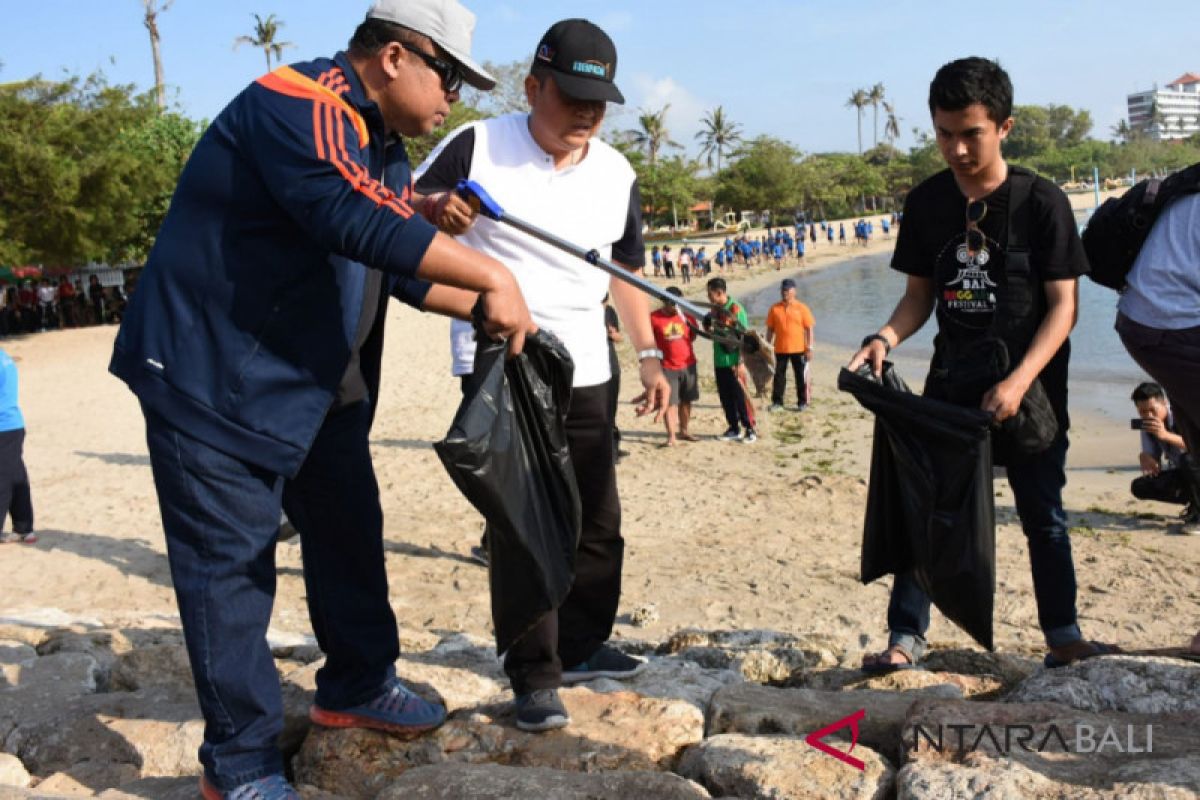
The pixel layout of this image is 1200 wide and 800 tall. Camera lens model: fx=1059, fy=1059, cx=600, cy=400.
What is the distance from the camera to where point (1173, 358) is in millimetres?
3256

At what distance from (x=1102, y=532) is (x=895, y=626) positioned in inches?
200

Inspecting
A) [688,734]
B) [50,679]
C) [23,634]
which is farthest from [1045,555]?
→ [23,634]

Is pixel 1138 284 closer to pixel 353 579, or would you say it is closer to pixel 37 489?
pixel 353 579

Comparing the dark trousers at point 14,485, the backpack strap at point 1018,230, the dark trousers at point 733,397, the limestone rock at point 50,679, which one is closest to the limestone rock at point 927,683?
the backpack strap at point 1018,230

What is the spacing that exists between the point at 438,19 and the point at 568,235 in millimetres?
913

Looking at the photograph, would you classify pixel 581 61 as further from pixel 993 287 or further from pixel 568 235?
pixel 993 287

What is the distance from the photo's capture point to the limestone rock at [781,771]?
2.51 metres

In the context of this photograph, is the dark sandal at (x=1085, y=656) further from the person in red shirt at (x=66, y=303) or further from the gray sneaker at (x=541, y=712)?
the person in red shirt at (x=66, y=303)

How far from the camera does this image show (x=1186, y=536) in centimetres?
779

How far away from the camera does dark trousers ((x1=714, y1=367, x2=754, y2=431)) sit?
11953 millimetres

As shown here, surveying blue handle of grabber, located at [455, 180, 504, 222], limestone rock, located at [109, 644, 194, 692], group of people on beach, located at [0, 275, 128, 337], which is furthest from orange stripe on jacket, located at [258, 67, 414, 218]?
group of people on beach, located at [0, 275, 128, 337]

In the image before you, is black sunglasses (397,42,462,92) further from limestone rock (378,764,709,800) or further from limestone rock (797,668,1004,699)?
limestone rock (797,668,1004,699)

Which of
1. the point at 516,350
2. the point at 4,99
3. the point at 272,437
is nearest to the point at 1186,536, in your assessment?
the point at 516,350

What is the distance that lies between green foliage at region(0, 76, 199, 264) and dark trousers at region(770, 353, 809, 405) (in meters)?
18.3
